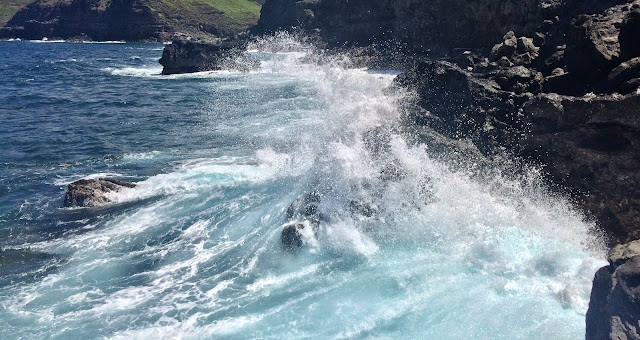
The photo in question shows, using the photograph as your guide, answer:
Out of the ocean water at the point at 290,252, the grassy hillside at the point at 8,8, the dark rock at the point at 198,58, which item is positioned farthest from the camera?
the grassy hillside at the point at 8,8

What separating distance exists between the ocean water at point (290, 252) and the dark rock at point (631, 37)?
4.39m

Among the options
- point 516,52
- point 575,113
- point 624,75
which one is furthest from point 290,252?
point 516,52

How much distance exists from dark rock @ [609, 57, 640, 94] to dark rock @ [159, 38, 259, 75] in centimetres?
3791

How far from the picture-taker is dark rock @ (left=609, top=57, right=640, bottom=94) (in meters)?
12.4

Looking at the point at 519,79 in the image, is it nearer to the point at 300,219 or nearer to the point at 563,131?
the point at 563,131

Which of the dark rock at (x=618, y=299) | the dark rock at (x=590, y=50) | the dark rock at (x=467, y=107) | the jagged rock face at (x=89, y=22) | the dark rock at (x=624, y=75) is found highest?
the jagged rock face at (x=89, y=22)

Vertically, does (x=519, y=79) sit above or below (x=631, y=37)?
below

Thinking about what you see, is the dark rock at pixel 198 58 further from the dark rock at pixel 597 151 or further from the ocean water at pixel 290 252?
the dark rock at pixel 597 151

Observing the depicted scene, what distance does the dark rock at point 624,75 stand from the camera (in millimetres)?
12383

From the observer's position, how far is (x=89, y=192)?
1516 cm

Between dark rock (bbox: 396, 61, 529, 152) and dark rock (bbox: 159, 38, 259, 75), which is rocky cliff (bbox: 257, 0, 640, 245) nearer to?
dark rock (bbox: 396, 61, 529, 152)

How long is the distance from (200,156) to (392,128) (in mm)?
7841

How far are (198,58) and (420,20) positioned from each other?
21196mm

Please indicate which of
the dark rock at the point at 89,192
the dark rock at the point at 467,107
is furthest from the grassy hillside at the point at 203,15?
the dark rock at the point at 89,192
